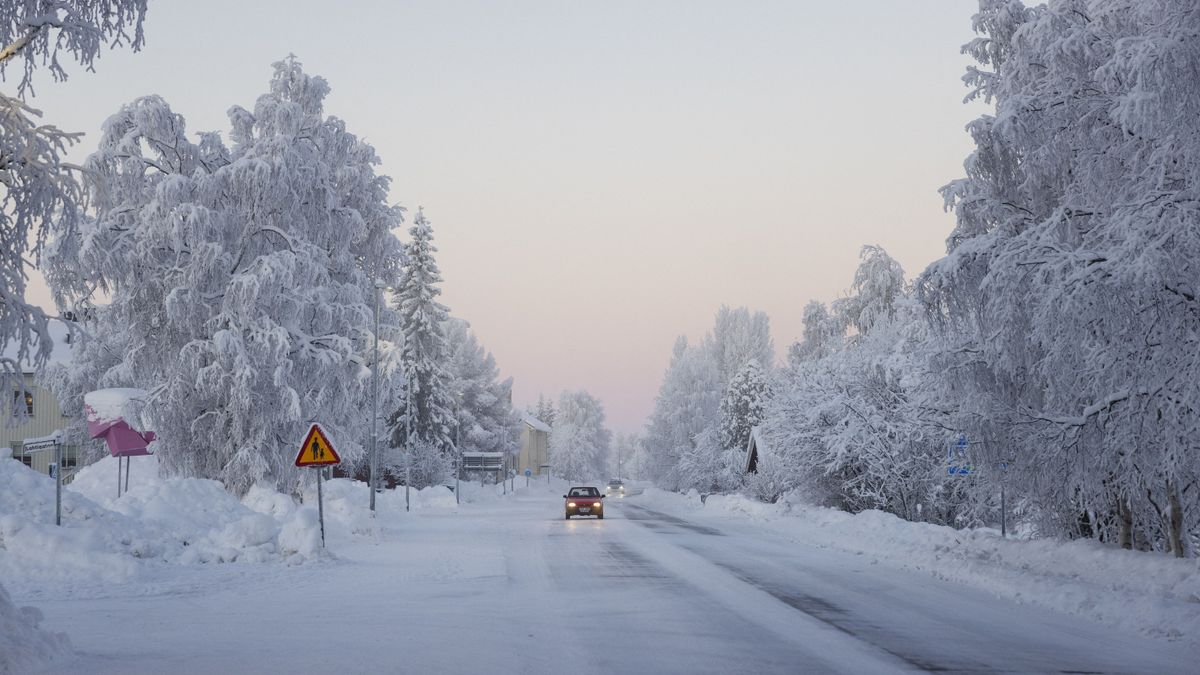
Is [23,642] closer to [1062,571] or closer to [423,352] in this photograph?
[1062,571]

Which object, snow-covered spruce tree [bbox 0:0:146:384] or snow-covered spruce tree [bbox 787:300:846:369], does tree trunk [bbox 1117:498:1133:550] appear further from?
snow-covered spruce tree [bbox 787:300:846:369]

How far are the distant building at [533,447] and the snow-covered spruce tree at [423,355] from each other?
6678 cm

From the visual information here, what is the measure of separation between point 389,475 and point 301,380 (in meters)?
40.8

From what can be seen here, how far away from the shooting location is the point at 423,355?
70.7 metres

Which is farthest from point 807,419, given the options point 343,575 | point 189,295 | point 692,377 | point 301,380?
point 692,377

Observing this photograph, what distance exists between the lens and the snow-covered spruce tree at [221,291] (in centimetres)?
2858

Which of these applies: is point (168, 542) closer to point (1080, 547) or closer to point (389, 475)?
point (1080, 547)

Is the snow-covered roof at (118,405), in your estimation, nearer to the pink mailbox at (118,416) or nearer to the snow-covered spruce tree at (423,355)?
the pink mailbox at (118,416)

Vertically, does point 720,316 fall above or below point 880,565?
above

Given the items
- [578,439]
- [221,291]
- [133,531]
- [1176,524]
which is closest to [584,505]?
[221,291]

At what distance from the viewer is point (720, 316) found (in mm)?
110938

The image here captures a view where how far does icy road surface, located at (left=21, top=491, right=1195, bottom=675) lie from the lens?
9375mm

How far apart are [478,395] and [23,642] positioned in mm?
81539

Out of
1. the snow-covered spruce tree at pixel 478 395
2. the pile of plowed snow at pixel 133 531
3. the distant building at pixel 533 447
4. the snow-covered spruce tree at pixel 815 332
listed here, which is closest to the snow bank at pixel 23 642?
the pile of plowed snow at pixel 133 531
